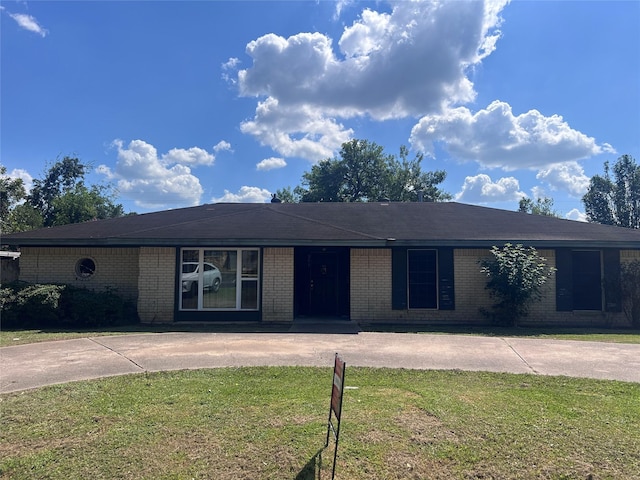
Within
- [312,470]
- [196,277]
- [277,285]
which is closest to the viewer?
[312,470]

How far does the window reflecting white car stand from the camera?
A: 12.4m

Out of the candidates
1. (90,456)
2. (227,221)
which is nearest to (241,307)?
(227,221)

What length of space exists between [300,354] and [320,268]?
20.1 feet

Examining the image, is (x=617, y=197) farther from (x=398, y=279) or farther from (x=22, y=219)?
(x=22, y=219)

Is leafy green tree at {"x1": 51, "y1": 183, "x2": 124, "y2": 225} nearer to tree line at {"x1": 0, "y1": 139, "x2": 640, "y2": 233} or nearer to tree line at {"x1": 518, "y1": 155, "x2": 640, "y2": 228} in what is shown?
tree line at {"x1": 0, "y1": 139, "x2": 640, "y2": 233}

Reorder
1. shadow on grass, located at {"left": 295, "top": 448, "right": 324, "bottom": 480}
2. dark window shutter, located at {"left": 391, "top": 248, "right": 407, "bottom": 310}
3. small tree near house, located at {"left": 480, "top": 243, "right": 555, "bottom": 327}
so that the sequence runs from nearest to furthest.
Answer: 1. shadow on grass, located at {"left": 295, "top": 448, "right": 324, "bottom": 480}
2. small tree near house, located at {"left": 480, "top": 243, "right": 555, "bottom": 327}
3. dark window shutter, located at {"left": 391, "top": 248, "right": 407, "bottom": 310}

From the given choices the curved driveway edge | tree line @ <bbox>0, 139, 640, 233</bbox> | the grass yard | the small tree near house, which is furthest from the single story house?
tree line @ <bbox>0, 139, 640, 233</bbox>

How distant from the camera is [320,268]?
14156mm

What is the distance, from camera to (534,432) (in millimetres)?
4516

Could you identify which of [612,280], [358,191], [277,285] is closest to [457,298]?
[612,280]

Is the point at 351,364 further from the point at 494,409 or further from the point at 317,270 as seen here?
the point at 317,270

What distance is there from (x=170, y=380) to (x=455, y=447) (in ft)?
13.4

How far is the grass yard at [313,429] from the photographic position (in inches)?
150

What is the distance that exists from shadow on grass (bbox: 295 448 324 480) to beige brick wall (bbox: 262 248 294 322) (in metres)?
8.32
